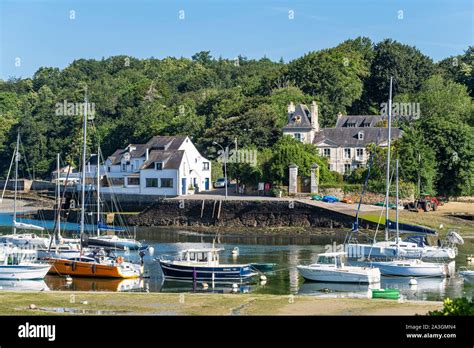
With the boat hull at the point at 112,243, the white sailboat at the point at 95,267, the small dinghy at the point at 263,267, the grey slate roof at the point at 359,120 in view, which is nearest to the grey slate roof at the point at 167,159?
the grey slate roof at the point at 359,120

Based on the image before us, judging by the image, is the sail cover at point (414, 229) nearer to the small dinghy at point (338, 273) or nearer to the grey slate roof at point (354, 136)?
the small dinghy at point (338, 273)

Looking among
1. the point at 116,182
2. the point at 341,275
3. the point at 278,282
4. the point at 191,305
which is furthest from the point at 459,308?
the point at 116,182

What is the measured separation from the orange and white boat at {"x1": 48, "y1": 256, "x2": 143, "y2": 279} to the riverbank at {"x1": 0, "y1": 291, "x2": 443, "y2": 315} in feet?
28.7

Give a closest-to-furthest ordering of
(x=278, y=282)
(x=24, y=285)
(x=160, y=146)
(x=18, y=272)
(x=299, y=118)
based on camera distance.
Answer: (x=24, y=285) → (x=18, y=272) → (x=278, y=282) → (x=160, y=146) → (x=299, y=118)

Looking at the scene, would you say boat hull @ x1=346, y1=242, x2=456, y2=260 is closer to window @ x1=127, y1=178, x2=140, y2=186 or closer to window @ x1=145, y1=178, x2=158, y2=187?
window @ x1=145, y1=178, x2=158, y2=187

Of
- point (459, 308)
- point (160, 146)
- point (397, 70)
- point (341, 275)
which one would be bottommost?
point (341, 275)

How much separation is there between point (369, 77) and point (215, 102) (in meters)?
24.2

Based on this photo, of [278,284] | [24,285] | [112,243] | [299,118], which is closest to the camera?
[24,285]

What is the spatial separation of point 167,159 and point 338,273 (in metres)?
53.3

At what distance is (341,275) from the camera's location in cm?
5088

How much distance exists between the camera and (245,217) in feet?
292

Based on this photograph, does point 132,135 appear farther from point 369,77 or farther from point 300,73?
point 369,77

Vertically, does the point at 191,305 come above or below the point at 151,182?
below

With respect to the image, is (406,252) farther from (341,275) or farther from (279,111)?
(279,111)
